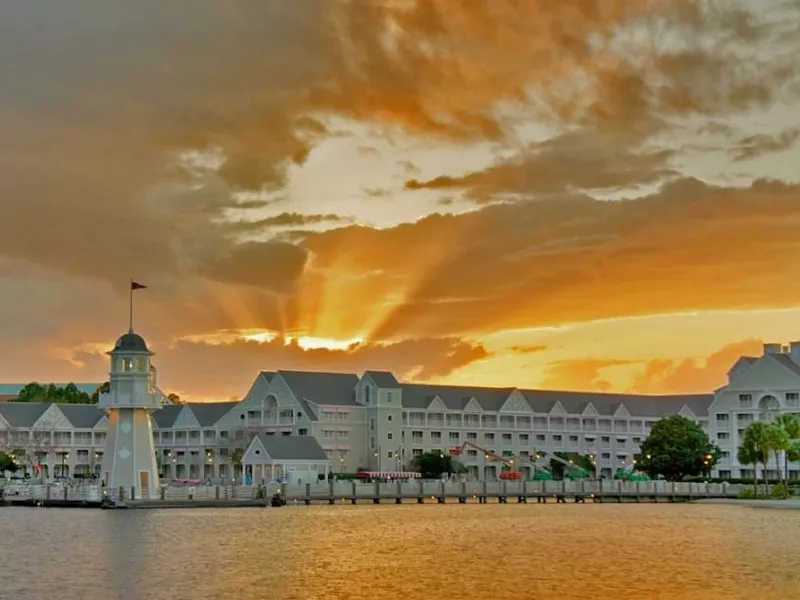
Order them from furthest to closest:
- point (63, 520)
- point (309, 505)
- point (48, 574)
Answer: point (309, 505), point (63, 520), point (48, 574)

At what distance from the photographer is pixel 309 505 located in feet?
414

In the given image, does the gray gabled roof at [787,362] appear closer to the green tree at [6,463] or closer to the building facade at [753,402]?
the building facade at [753,402]

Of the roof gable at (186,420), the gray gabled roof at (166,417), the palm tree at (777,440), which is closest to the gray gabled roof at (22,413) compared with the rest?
the gray gabled roof at (166,417)

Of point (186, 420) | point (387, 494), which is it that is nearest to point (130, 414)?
point (387, 494)

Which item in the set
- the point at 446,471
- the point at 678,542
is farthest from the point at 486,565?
the point at 446,471

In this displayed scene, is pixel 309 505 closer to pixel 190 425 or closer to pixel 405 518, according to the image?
pixel 405 518

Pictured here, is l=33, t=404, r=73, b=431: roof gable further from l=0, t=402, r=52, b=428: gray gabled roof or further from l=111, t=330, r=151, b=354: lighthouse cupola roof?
l=111, t=330, r=151, b=354: lighthouse cupola roof

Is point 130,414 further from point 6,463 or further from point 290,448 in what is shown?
point 6,463

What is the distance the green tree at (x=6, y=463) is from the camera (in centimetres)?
16750

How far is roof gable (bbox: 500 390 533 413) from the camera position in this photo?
191125 millimetres

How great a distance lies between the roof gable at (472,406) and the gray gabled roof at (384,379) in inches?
514

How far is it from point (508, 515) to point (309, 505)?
80.5 ft

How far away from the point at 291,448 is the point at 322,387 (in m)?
26.7

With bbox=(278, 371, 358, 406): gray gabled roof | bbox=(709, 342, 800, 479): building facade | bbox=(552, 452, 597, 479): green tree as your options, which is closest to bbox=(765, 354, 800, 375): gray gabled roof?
bbox=(709, 342, 800, 479): building facade
